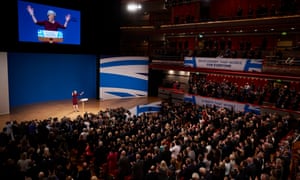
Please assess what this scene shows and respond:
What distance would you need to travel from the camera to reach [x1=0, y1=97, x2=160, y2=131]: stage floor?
15993 millimetres

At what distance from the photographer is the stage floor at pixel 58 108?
1599 centimetres

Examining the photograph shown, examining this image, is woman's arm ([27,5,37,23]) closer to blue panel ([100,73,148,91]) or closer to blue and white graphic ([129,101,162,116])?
blue panel ([100,73,148,91])

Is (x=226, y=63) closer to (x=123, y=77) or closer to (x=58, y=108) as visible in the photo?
(x=123, y=77)

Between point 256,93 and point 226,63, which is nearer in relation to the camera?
point 256,93

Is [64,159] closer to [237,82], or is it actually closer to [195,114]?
[195,114]

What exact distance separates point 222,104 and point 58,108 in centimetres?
1152

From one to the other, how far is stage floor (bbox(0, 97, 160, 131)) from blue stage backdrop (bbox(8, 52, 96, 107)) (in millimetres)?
923

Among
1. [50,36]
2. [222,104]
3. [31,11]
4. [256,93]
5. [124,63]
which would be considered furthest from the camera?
[124,63]

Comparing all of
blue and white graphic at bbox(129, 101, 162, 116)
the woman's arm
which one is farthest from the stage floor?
the woman's arm

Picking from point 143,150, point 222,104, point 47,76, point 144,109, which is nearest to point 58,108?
point 47,76

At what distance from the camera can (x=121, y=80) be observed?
22.8 meters

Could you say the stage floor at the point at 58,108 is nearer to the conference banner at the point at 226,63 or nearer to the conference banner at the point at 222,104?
the conference banner at the point at 222,104

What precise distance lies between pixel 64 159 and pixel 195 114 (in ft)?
28.6

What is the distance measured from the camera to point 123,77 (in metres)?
22.8
